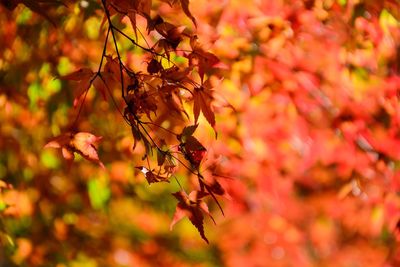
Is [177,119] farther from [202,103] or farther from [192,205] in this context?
[192,205]

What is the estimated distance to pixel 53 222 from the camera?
2824 millimetres

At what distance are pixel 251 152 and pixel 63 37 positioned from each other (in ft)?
3.25

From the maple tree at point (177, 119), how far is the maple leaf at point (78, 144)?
0.42m

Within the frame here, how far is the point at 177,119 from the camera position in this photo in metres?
2.12

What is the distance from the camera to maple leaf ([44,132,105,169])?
1535mm

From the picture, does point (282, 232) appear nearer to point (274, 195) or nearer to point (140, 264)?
point (274, 195)

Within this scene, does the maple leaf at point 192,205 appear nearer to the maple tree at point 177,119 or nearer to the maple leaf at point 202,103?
the maple leaf at point 202,103

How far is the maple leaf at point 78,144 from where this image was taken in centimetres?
154

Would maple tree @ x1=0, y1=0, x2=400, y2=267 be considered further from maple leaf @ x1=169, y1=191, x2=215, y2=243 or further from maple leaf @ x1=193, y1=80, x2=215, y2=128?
maple leaf @ x1=169, y1=191, x2=215, y2=243

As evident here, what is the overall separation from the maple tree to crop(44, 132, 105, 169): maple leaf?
416 millimetres

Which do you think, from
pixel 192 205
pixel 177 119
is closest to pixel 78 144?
pixel 192 205

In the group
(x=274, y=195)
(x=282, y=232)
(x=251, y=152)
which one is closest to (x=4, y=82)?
(x=251, y=152)

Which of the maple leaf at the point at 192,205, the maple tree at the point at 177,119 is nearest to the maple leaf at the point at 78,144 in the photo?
the maple leaf at the point at 192,205

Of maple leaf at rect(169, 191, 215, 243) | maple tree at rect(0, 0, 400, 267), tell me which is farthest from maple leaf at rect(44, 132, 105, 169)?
maple tree at rect(0, 0, 400, 267)
